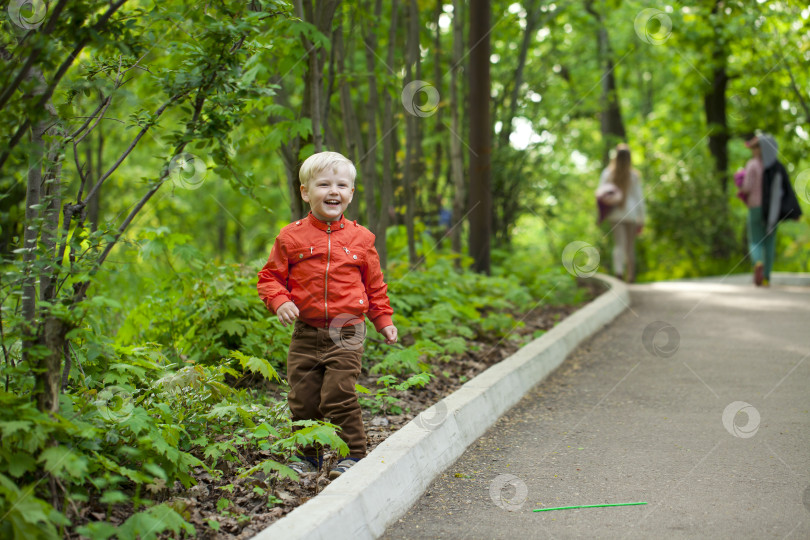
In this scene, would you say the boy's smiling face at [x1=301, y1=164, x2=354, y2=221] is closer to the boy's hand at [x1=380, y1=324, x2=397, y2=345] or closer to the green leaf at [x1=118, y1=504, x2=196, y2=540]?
the boy's hand at [x1=380, y1=324, x2=397, y2=345]

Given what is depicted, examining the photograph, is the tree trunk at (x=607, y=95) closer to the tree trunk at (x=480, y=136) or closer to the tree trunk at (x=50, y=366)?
the tree trunk at (x=480, y=136)

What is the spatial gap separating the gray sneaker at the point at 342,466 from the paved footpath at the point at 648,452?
354 mm

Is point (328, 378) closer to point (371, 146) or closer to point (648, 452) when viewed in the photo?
point (648, 452)

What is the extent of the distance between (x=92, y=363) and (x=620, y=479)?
2.56 m

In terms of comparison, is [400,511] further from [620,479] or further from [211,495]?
[620,479]

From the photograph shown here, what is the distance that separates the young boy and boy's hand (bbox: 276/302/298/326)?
0.09 meters

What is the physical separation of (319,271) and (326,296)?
0.41ft

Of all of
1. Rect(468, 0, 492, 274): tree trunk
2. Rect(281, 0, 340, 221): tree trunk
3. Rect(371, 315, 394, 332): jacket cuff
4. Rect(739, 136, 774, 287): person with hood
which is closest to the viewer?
Rect(371, 315, 394, 332): jacket cuff

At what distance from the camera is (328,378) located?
12.6 ft

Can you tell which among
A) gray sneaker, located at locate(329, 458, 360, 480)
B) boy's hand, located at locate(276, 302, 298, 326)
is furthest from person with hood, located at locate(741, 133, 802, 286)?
boy's hand, located at locate(276, 302, 298, 326)

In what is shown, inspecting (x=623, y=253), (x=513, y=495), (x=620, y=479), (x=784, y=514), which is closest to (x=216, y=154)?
(x=513, y=495)

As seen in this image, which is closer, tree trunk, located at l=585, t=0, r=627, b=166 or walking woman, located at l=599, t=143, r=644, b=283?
walking woman, located at l=599, t=143, r=644, b=283

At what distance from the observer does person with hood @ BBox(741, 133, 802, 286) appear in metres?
11.4

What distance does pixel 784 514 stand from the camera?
10.8 ft
